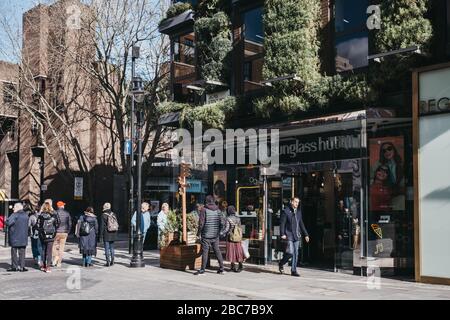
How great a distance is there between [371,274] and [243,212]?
4.97 m

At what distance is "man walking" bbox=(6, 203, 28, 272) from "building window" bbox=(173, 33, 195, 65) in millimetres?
8228

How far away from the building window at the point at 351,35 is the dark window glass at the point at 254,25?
9.24 ft

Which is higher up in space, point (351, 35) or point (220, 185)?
point (351, 35)

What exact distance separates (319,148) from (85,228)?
667cm

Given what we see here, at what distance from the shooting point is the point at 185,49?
63.1ft

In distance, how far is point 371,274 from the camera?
12.4 meters

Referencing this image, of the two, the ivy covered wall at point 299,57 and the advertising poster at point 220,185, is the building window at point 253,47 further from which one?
the advertising poster at point 220,185

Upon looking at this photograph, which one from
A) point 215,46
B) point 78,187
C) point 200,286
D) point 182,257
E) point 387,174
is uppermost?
point 215,46

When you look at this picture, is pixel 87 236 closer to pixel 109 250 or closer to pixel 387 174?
pixel 109 250

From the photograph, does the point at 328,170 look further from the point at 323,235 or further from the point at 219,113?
the point at 219,113

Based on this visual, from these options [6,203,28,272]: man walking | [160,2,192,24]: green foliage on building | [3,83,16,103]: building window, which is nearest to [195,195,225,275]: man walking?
[6,203,28,272]: man walking

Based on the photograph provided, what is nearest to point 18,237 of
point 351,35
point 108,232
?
point 108,232

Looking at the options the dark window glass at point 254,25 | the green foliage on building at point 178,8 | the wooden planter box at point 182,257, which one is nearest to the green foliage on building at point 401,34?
the dark window glass at point 254,25

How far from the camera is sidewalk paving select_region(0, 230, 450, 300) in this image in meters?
9.62
